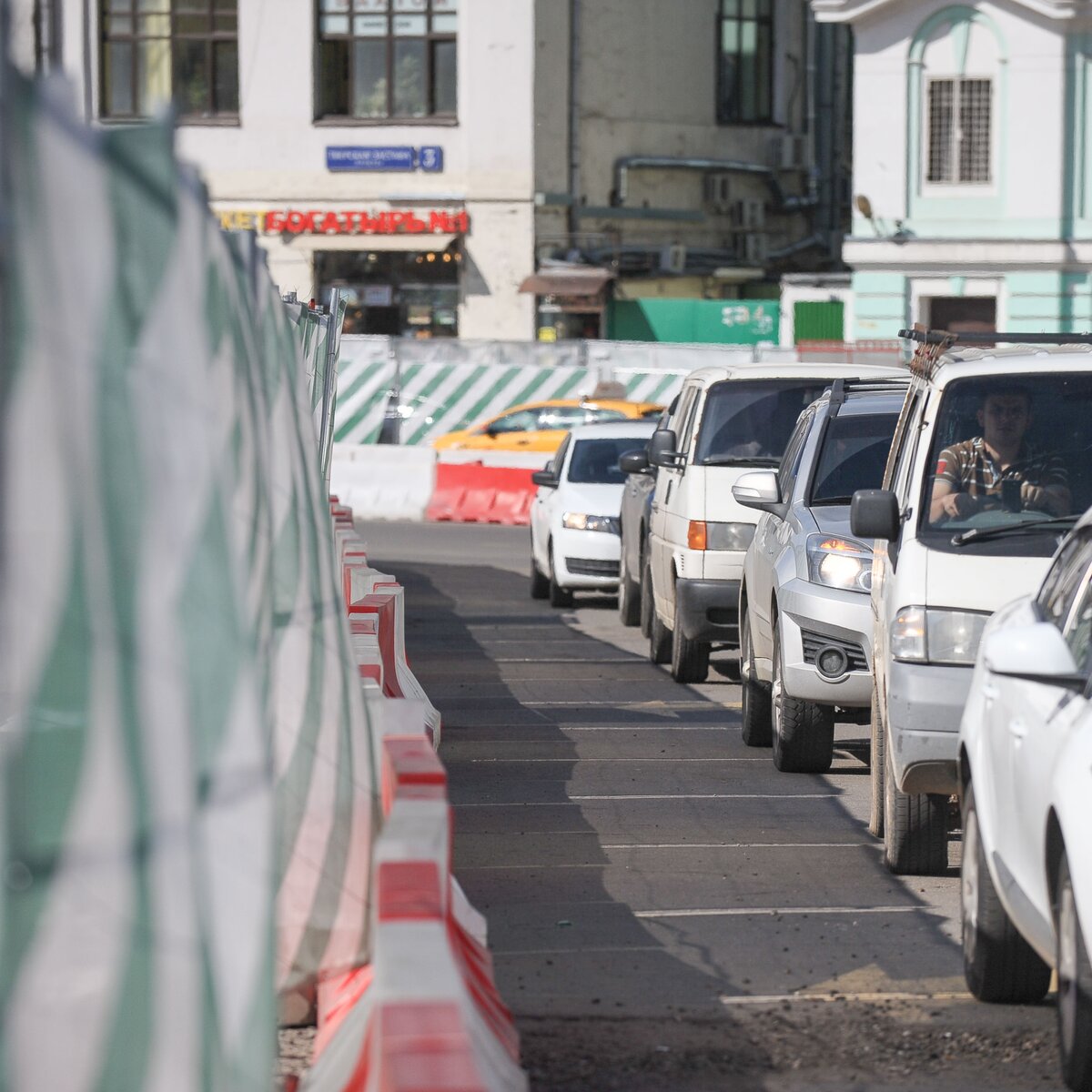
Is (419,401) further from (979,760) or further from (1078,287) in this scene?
(979,760)

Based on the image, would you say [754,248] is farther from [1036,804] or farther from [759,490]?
[1036,804]

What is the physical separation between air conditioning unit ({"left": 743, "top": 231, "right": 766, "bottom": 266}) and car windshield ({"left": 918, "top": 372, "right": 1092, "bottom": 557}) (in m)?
37.6

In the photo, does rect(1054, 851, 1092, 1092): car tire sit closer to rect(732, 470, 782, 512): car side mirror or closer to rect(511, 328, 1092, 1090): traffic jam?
rect(511, 328, 1092, 1090): traffic jam

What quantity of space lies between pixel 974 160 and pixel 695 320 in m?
6.41

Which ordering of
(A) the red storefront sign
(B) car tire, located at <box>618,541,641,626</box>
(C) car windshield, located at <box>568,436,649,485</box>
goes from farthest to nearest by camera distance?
(A) the red storefront sign, (C) car windshield, located at <box>568,436,649,485</box>, (B) car tire, located at <box>618,541,641,626</box>

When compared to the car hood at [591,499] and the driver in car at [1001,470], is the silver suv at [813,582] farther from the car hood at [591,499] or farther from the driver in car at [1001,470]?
the car hood at [591,499]

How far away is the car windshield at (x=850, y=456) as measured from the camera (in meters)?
10.8

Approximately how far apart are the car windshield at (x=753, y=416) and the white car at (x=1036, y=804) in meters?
6.75

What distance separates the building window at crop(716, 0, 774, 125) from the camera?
150ft

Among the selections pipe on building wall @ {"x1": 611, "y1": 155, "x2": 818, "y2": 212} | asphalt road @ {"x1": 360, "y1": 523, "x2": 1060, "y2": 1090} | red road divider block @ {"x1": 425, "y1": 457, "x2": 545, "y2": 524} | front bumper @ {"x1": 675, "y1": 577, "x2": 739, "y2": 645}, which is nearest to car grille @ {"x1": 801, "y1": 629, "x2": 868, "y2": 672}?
asphalt road @ {"x1": 360, "y1": 523, "x2": 1060, "y2": 1090}

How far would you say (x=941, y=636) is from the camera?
7527 millimetres

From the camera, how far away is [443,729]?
11.7 m

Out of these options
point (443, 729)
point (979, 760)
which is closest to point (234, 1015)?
point (979, 760)

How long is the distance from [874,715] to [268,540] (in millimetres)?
4466
